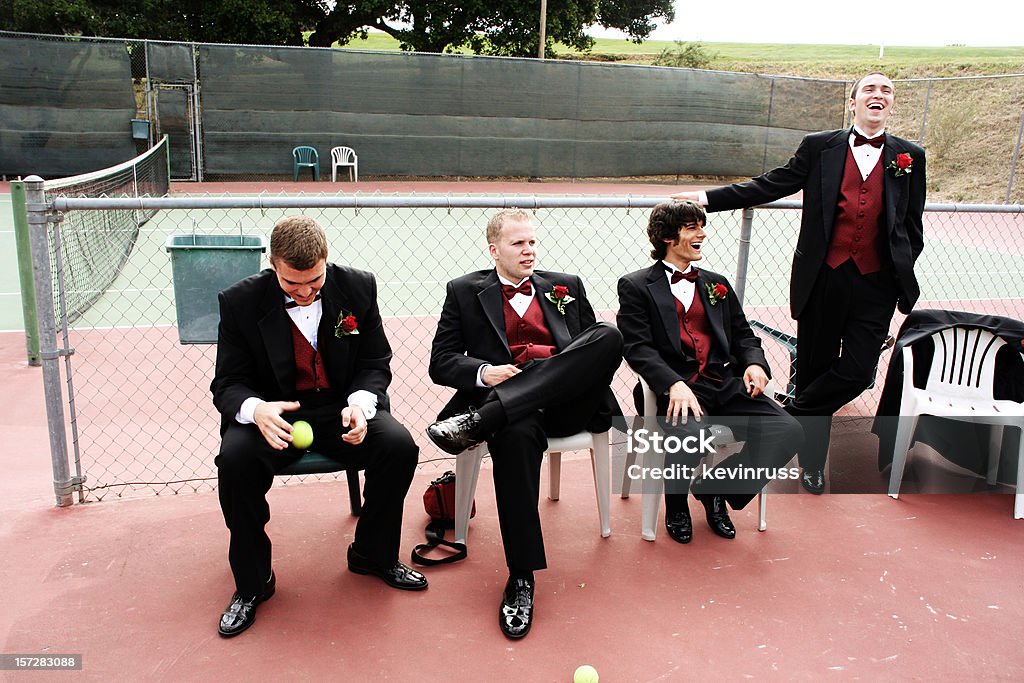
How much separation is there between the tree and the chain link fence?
10.4 m

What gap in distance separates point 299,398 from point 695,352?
180 centimetres

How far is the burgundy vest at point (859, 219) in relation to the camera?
4.16 m

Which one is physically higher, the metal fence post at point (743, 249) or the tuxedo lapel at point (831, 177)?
the tuxedo lapel at point (831, 177)

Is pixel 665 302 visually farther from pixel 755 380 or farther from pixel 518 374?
pixel 518 374

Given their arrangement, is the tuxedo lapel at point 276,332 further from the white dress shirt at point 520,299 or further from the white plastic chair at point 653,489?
the white plastic chair at point 653,489

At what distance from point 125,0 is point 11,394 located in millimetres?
19610

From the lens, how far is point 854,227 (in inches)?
165

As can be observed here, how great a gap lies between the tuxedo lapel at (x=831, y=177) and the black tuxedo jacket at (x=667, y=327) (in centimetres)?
64

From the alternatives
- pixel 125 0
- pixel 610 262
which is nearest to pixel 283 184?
pixel 125 0

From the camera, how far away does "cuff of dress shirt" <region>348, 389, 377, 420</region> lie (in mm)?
3334

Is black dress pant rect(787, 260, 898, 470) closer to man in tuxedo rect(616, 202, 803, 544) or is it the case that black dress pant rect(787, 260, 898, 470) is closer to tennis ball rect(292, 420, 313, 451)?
man in tuxedo rect(616, 202, 803, 544)

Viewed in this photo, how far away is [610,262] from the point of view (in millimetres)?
10766

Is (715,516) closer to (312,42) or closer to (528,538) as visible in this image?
(528,538)

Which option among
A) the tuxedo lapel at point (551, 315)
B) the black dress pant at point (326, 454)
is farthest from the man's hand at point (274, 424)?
the tuxedo lapel at point (551, 315)
